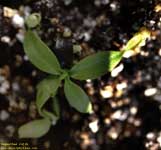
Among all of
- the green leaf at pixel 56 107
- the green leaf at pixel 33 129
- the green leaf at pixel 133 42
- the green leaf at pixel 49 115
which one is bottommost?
the green leaf at pixel 33 129

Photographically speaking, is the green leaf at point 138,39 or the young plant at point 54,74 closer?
the young plant at point 54,74

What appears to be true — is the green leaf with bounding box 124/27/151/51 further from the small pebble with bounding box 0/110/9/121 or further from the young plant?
the small pebble with bounding box 0/110/9/121

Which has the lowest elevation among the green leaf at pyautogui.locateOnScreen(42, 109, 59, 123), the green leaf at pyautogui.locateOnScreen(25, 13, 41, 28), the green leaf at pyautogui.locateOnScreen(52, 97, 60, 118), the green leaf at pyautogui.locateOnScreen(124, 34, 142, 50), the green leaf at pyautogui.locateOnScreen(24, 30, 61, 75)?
the green leaf at pyautogui.locateOnScreen(42, 109, 59, 123)

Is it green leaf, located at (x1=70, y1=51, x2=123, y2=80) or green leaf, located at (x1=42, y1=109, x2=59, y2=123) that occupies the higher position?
green leaf, located at (x1=70, y1=51, x2=123, y2=80)

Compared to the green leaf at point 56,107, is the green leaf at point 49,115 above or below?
below

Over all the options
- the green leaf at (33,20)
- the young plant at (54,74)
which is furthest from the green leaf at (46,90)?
the green leaf at (33,20)

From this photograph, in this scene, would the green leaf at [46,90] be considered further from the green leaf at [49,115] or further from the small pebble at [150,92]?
the small pebble at [150,92]

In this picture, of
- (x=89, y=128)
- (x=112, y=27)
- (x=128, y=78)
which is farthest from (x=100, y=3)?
(x=89, y=128)

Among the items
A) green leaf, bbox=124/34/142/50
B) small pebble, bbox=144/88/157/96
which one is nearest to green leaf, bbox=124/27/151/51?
green leaf, bbox=124/34/142/50
